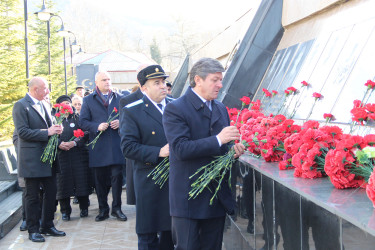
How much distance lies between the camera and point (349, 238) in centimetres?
228

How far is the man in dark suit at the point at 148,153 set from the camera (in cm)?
464

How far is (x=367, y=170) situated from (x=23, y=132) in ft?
16.6

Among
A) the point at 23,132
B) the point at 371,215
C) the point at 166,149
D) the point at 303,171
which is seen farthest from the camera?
the point at 23,132

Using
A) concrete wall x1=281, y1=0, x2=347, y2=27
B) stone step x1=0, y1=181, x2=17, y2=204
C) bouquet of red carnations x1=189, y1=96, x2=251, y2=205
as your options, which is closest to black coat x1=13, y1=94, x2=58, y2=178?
stone step x1=0, y1=181, x2=17, y2=204

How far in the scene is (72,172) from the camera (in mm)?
8547

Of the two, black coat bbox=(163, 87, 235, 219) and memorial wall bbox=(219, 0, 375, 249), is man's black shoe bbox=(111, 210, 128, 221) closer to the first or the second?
memorial wall bbox=(219, 0, 375, 249)

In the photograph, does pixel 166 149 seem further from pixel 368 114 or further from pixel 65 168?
pixel 65 168

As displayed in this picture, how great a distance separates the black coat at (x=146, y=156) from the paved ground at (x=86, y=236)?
2033 millimetres

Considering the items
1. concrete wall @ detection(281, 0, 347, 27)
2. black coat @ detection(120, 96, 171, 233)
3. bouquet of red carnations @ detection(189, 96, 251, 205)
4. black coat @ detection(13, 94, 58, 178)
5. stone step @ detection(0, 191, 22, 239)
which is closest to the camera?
bouquet of red carnations @ detection(189, 96, 251, 205)

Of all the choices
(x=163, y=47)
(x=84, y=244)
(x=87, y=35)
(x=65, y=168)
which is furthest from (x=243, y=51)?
(x=87, y=35)

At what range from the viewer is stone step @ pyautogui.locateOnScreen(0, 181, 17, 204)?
30.6 ft

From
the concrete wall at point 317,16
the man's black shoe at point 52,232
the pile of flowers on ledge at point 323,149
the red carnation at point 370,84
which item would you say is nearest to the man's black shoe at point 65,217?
the man's black shoe at point 52,232

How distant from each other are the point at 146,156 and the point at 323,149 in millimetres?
1801

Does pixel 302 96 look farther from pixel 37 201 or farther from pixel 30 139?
pixel 37 201
